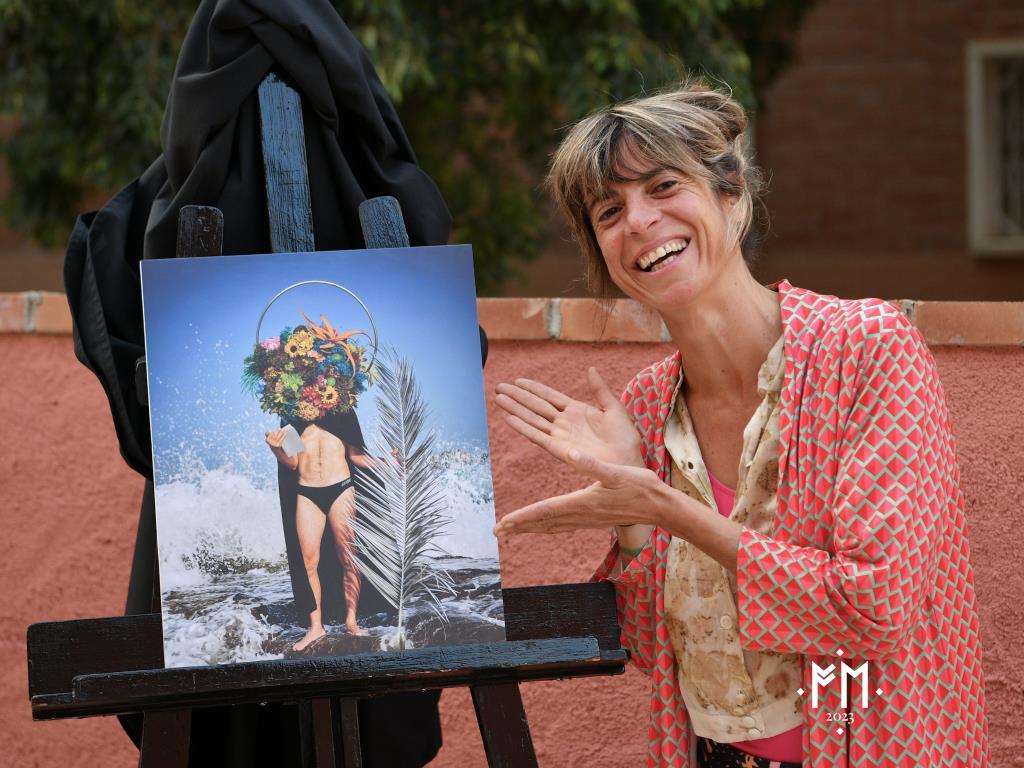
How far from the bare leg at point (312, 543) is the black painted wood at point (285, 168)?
433mm

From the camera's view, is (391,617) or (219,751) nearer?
(391,617)

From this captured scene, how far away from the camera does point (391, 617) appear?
1891 mm

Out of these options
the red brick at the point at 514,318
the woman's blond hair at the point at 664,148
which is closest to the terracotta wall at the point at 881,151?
the red brick at the point at 514,318

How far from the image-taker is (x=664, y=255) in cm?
199

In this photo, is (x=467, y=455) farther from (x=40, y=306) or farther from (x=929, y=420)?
(x=40, y=306)

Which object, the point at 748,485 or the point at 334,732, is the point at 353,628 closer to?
the point at 334,732

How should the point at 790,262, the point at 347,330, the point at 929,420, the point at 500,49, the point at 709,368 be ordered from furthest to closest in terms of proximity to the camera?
the point at 790,262
the point at 500,49
the point at 709,368
the point at 347,330
the point at 929,420

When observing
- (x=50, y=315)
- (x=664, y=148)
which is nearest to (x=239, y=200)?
(x=664, y=148)

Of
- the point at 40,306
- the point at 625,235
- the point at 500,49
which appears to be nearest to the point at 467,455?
the point at 625,235

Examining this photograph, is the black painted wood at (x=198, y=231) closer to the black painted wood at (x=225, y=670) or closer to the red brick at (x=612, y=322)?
the black painted wood at (x=225, y=670)

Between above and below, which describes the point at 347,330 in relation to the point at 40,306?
below

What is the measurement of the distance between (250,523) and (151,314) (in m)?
0.34

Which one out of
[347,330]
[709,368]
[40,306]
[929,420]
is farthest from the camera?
[40,306]

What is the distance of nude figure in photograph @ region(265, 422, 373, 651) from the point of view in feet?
6.21
